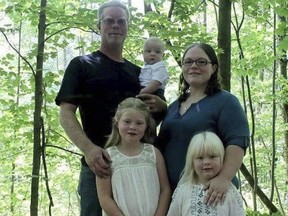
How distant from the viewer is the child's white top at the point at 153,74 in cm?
288

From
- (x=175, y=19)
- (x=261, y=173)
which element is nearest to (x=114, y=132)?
(x=175, y=19)

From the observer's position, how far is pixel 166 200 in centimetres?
237

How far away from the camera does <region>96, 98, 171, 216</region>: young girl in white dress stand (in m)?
2.34

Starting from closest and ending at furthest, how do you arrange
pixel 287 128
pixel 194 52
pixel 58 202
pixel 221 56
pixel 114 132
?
pixel 194 52, pixel 114 132, pixel 221 56, pixel 287 128, pixel 58 202

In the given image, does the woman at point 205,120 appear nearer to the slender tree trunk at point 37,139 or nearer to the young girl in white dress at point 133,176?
the young girl in white dress at point 133,176

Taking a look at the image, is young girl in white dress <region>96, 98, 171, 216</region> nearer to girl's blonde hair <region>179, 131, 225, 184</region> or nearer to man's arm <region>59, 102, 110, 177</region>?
man's arm <region>59, 102, 110, 177</region>

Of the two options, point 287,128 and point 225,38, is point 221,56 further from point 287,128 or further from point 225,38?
point 287,128

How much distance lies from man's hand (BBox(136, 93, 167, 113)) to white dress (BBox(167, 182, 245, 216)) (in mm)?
589

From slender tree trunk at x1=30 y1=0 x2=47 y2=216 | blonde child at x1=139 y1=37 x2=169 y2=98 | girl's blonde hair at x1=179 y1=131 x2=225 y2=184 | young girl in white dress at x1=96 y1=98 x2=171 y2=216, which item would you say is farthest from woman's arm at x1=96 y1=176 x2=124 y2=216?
slender tree trunk at x1=30 y1=0 x2=47 y2=216

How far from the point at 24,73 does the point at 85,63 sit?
9.58ft

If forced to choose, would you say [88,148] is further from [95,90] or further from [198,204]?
[198,204]

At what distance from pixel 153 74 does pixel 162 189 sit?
2.99ft

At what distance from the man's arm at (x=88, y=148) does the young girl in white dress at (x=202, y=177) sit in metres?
0.49

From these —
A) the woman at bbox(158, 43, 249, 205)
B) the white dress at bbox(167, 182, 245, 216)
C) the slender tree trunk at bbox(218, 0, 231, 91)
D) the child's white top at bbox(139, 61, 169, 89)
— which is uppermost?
the slender tree trunk at bbox(218, 0, 231, 91)
